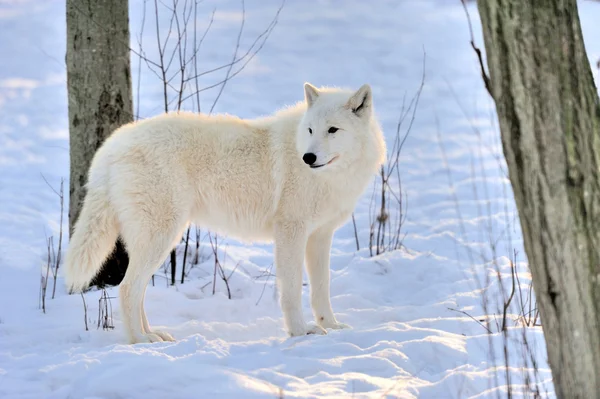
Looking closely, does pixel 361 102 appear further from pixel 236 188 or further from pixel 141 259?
pixel 141 259

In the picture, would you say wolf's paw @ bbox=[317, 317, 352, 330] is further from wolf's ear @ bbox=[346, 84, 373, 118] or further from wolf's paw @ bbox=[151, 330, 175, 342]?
wolf's ear @ bbox=[346, 84, 373, 118]

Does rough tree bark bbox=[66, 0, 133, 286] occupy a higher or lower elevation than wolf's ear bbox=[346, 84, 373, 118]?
higher

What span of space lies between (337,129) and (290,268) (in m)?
1.03

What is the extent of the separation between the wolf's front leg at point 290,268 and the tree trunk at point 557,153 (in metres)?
2.38

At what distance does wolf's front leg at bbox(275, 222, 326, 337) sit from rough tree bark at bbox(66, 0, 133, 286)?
5.48ft

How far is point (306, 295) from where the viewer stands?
585cm

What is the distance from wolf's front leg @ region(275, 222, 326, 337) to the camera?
447 centimetres

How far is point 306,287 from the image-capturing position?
609 centimetres

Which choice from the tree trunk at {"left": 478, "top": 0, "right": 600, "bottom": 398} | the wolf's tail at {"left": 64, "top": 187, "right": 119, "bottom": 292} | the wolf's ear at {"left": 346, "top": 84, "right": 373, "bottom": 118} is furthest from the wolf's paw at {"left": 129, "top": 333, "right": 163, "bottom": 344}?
the tree trunk at {"left": 478, "top": 0, "right": 600, "bottom": 398}

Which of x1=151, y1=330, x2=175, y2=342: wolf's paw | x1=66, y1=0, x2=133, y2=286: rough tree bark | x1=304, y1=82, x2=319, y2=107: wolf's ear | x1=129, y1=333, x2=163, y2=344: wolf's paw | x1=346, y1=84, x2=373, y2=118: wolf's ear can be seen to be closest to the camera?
x1=129, y1=333, x2=163, y2=344: wolf's paw

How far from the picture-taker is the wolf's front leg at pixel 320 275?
4.80 meters

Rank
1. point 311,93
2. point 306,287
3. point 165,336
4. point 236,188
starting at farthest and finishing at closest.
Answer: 1. point 306,287
2. point 311,93
3. point 236,188
4. point 165,336

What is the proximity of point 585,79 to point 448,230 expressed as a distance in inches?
220

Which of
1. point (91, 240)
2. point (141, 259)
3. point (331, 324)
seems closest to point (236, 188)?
point (141, 259)
